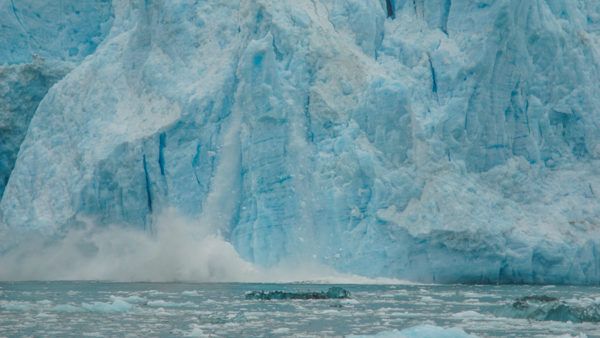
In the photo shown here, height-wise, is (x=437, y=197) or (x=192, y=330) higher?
(x=437, y=197)

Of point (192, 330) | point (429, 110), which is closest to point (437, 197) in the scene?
point (429, 110)

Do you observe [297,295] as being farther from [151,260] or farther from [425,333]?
[425,333]

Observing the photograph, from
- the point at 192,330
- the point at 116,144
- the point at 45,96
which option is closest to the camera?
the point at 192,330

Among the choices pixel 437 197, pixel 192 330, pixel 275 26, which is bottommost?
pixel 192 330

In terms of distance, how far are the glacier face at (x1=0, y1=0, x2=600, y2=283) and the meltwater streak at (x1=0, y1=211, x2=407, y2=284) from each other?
25 cm

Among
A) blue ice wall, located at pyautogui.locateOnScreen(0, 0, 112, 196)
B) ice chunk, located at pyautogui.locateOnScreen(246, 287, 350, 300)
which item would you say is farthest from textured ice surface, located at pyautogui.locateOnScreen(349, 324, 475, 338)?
blue ice wall, located at pyautogui.locateOnScreen(0, 0, 112, 196)

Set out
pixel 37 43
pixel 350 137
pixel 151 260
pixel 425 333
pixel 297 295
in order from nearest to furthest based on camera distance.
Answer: pixel 425 333 < pixel 297 295 < pixel 350 137 < pixel 151 260 < pixel 37 43

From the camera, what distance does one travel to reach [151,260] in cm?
2661

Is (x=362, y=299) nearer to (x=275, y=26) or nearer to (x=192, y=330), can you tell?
Answer: (x=192, y=330)

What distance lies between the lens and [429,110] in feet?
86.8

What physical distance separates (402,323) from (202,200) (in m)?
12.0

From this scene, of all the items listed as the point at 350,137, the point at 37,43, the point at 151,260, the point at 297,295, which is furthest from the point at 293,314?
the point at 37,43

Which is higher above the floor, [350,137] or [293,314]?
[350,137]

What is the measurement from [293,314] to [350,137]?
30.1ft
